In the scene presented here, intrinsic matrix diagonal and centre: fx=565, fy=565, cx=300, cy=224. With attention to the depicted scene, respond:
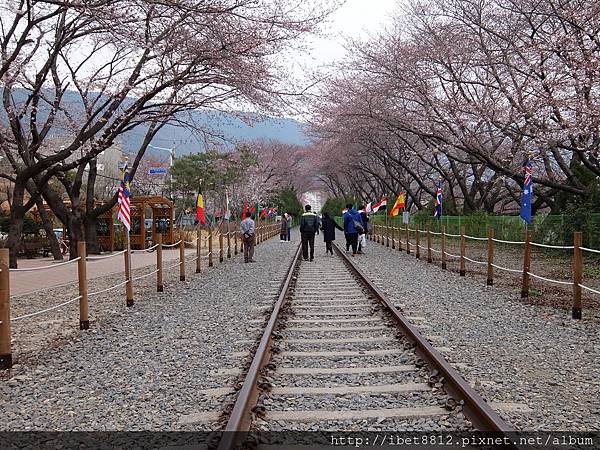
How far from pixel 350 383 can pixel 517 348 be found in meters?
2.38

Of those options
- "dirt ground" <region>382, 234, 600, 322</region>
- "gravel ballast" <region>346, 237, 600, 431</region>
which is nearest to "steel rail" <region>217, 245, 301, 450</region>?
"gravel ballast" <region>346, 237, 600, 431</region>

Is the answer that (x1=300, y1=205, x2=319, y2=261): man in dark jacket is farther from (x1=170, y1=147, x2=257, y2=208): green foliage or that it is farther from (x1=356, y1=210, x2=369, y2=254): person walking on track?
(x1=170, y1=147, x2=257, y2=208): green foliage

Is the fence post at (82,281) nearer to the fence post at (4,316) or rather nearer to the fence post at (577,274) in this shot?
the fence post at (4,316)

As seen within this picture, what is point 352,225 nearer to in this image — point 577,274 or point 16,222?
point 16,222

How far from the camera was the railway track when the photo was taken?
391 cm

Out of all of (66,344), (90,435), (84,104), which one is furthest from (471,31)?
(90,435)

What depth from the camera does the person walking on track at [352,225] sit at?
59.3 ft

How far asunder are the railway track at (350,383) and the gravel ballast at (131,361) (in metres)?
0.30

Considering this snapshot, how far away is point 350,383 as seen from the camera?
4.87 meters

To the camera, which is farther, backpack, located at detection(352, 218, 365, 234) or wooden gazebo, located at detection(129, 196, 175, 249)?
wooden gazebo, located at detection(129, 196, 175, 249)

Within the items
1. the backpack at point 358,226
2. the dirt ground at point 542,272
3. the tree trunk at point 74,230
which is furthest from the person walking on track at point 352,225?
the tree trunk at point 74,230

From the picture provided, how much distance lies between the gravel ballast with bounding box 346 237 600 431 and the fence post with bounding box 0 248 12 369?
14.5 feet

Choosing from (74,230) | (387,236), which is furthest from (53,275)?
(387,236)

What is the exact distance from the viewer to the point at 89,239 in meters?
22.2
